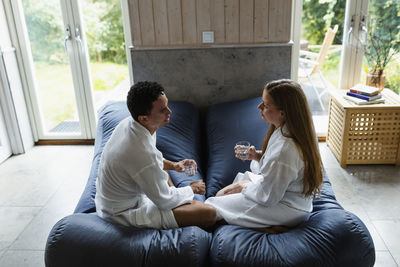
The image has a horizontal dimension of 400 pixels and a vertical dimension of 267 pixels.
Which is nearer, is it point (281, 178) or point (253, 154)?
point (281, 178)

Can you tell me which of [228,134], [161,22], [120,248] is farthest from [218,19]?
[120,248]

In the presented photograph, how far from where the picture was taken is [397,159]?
3.40 meters

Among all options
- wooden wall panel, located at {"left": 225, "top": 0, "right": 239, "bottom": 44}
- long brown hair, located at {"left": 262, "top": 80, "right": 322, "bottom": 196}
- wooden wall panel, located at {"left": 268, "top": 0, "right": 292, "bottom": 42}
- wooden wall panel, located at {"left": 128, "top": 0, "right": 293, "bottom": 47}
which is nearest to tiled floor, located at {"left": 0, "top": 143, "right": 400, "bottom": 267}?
long brown hair, located at {"left": 262, "top": 80, "right": 322, "bottom": 196}

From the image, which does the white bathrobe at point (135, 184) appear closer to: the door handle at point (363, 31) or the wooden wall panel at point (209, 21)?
the wooden wall panel at point (209, 21)

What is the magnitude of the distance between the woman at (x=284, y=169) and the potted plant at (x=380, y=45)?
2.07 m

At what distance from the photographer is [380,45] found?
365cm

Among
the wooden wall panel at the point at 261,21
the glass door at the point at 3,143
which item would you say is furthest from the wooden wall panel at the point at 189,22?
the glass door at the point at 3,143

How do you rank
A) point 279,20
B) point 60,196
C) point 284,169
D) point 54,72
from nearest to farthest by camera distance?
point 284,169 → point 60,196 → point 279,20 → point 54,72

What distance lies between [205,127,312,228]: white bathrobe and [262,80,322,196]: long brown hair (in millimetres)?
34

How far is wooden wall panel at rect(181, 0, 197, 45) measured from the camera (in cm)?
326

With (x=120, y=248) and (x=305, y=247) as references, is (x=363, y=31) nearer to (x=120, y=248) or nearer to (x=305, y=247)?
(x=305, y=247)

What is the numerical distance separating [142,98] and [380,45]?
2812 mm

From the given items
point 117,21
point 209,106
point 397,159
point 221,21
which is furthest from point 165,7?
point 397,159

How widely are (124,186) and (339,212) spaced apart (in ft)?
3.61
